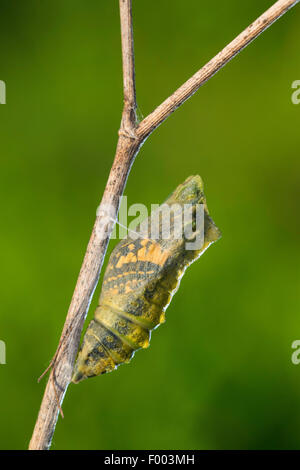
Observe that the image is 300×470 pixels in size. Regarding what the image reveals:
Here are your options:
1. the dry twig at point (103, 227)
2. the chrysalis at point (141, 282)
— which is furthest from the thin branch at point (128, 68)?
the chrysalis at point (141, 282)

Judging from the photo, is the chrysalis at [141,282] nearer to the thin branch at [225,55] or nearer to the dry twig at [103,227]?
the dry twig at [103,227]

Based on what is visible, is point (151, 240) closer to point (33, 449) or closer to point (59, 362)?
point (59, 362)

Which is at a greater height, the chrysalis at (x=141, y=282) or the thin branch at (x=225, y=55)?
the thin branch at (x=225, y=55)

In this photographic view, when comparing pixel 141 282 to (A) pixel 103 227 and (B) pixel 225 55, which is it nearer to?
(A) pixel 103 227

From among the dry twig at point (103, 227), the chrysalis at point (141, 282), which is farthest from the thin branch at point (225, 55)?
the chrysalis at point (141, 282)

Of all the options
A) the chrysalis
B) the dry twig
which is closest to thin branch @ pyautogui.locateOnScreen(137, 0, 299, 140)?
the dry twig

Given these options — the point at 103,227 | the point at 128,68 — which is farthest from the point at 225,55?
the point at 103,227

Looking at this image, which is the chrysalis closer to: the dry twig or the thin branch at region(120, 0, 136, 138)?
the dry twig
